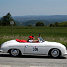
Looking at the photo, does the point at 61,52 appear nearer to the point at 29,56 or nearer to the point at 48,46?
the point at 48,46

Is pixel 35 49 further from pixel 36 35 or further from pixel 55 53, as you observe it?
pixel 36 35

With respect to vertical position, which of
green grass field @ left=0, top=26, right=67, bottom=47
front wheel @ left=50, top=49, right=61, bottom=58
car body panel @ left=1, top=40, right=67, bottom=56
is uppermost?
green grass field @ left=0, top=26, right=67, bottom=47

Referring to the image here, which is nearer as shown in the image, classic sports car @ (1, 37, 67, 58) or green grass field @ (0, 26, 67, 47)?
classic sports car @ (1, 37, 67, 58)

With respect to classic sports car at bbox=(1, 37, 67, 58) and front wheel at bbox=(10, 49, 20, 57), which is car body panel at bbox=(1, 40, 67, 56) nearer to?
classic sports car at bbox=(1, 37, 67, 58)

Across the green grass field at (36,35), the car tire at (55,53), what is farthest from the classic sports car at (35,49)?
the green grass field at (36,35)

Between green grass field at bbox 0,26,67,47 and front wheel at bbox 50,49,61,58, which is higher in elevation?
green grass field at bbox 0,26,67,47

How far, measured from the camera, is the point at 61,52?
10.8m

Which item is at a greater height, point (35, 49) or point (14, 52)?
point (35, 49)

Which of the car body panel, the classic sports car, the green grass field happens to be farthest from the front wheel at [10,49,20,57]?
the green grass field

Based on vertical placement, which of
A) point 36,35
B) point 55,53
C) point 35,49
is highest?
point 36,35

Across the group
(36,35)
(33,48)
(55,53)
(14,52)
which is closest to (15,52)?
(14,52)

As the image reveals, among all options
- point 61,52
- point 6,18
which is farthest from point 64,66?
point 6,18

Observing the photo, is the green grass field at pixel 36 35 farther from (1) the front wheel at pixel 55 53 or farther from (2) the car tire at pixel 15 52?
(2) the car tire at pixel 15 52

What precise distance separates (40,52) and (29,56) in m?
0.98
